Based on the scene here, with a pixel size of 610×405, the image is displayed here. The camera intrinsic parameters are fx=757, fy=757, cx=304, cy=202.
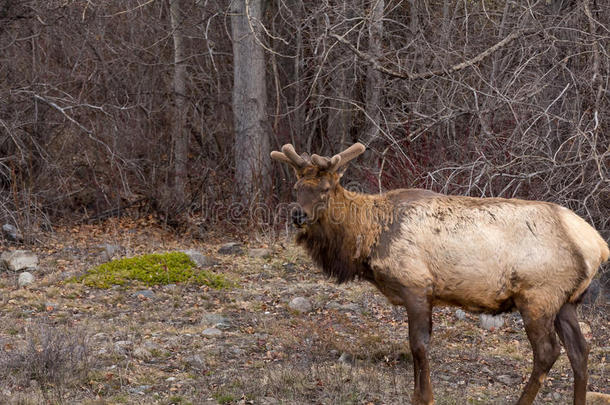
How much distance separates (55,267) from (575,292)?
7243 millimetres

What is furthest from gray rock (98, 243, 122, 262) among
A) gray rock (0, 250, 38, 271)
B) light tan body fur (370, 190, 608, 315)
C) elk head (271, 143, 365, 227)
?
light tan body fur (370, 190, 608, 315)

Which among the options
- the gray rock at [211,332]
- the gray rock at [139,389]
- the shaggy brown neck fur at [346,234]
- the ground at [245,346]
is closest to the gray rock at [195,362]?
the ground at [245,346]

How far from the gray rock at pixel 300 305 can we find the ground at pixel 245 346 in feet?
0.28

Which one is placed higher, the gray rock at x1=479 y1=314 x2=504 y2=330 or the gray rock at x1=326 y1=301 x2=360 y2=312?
the gray rock at x1=479 y1=314 x2=504 y2=330

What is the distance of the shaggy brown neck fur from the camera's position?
21.0ft

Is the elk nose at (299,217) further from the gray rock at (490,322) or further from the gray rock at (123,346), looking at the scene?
the gray rock at (490,322)

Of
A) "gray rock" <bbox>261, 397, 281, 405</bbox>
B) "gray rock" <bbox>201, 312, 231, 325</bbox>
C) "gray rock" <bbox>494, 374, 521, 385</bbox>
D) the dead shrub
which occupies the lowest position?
"gray rock" <bbox>201, 312, 231, 325</bbox>

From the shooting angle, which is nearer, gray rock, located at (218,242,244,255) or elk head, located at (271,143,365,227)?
elk head, located at (271,143,365,227)

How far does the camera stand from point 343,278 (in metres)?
6.56

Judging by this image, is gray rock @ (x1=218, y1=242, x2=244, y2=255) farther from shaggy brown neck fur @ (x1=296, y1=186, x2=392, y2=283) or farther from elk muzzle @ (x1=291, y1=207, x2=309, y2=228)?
elk muzzle @ (x1=291, y1=207, x2=309, y2=228)

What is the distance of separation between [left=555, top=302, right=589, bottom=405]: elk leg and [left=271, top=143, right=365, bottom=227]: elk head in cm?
213

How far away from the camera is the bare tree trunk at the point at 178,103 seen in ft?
45.1

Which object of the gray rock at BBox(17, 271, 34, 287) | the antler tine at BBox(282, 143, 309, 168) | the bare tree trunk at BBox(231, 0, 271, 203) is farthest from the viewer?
the bare tree trunk at BBox(231, 0, 271, 203)

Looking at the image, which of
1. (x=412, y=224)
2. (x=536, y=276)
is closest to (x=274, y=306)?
(x=412, y=224)
